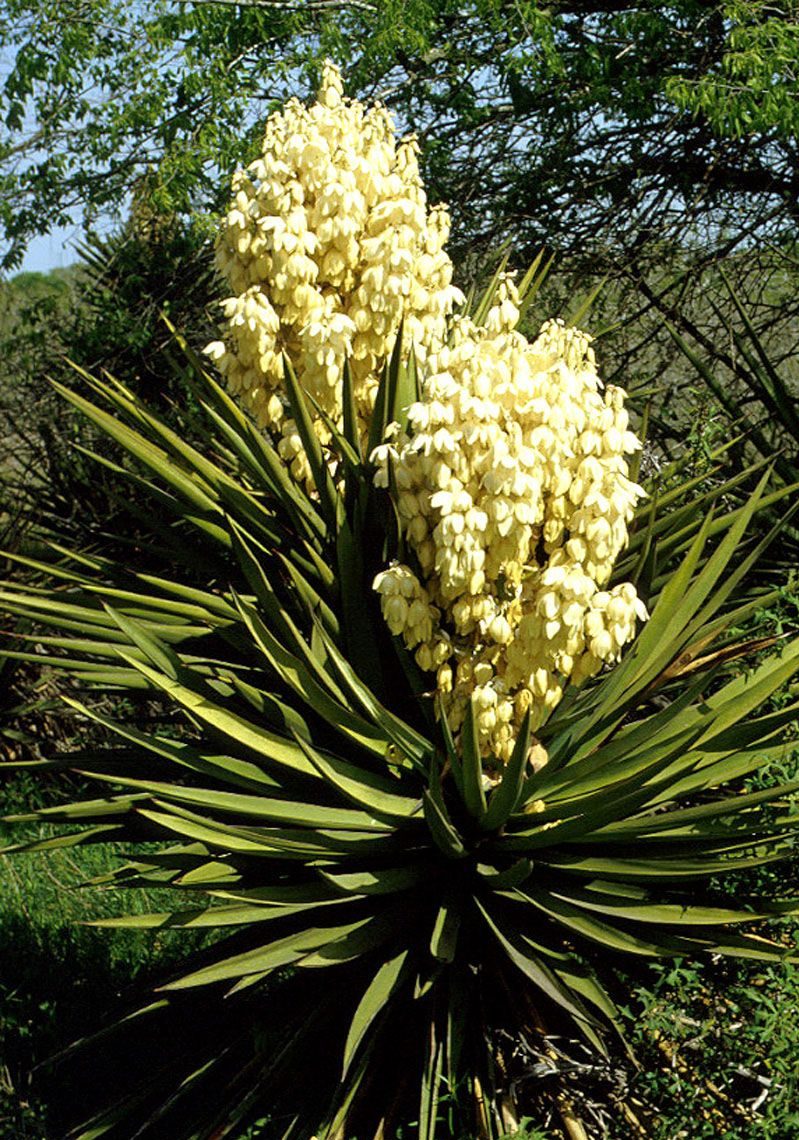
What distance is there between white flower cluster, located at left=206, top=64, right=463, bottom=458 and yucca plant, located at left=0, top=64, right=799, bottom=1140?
43 mm

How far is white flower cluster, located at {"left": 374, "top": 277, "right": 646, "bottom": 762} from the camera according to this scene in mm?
3430

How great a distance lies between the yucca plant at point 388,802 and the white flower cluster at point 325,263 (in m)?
0.04

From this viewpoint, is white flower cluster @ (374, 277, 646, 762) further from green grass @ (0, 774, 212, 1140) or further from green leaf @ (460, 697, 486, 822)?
green grass @ (0, 774, 212, 1140)

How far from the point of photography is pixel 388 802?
12.3ft

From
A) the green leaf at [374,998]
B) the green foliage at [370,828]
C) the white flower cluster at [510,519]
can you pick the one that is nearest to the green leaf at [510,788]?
the green foliage at [370,828]

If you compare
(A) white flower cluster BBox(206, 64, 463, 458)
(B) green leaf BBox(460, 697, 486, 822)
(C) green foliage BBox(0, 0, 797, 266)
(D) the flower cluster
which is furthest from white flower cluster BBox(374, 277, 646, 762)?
(C) green foliage BBox(0, 0, 797, 266)

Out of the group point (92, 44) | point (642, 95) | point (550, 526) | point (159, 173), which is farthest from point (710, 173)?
point (550, 526)

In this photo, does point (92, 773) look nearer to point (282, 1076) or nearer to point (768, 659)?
point (282, 1076)

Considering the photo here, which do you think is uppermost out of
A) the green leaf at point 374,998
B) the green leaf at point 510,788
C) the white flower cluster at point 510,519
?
the white flower cluster at point 510,519

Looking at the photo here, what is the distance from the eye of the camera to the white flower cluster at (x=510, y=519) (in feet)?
11.3

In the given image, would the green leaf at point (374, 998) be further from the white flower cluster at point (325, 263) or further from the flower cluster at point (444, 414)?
the white flower cluster at point (325, 263)

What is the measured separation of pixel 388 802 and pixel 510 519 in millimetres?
863

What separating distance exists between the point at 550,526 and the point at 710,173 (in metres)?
5.38

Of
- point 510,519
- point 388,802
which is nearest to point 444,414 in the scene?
point 510,519
